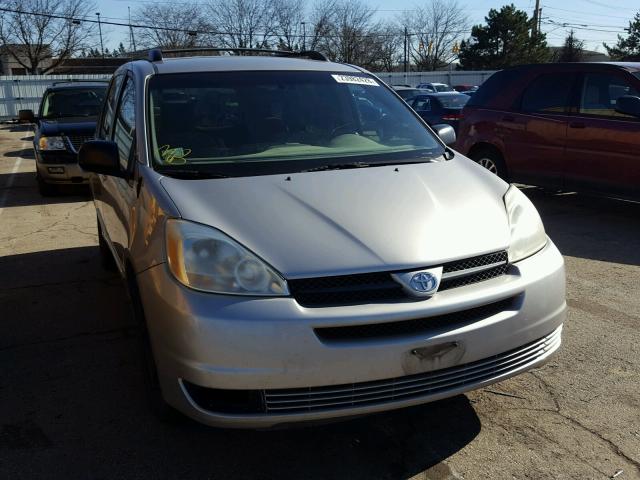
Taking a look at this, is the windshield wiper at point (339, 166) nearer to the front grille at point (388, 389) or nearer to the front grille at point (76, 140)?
the front grille at point (388, 389)

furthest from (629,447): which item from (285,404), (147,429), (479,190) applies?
(147,429)

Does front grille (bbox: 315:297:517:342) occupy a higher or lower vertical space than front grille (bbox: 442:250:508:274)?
lower

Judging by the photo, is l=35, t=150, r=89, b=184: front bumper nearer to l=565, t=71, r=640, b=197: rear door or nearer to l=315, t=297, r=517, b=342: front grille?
l=565, t=71, r=640, b=197: rear door

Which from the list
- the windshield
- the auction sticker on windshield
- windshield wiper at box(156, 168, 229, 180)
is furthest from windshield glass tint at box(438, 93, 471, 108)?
windshield wiper at box(156, 168, 229, 180)

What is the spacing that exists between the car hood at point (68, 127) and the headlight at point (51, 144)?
3.8 inches

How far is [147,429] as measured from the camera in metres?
3.02

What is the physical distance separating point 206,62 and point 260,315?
225 centimetres

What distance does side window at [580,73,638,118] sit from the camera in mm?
6989

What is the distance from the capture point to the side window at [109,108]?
4701 mm

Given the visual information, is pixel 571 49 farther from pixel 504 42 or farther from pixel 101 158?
pixel 101 158

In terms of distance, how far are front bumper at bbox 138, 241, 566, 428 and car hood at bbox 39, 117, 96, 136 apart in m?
7.50

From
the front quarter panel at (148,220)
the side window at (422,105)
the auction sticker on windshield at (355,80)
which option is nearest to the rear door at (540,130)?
the auction sticker on windshield at (355,80)

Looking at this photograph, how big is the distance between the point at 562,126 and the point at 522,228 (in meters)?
4.94

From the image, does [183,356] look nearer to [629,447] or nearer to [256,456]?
[256,456]
